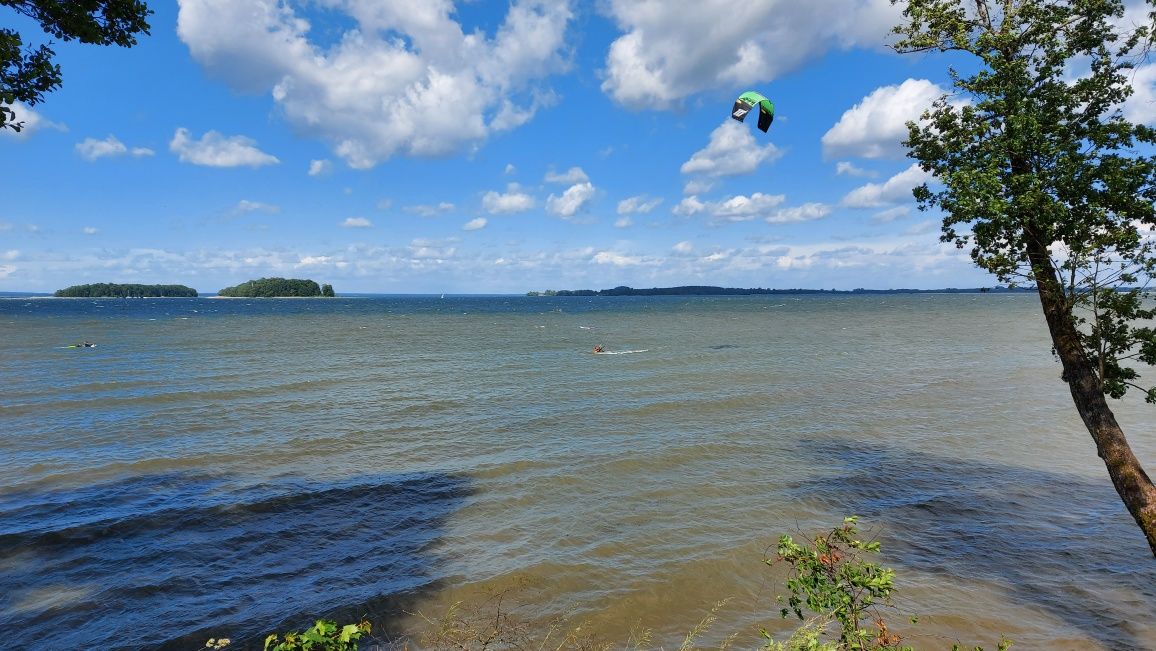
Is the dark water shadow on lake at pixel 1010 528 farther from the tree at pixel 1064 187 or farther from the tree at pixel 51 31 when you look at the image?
the tree at pixel 51 31

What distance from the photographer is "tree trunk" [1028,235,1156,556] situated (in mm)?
8711

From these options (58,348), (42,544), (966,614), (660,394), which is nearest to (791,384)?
(660,394)

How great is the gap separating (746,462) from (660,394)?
1221cm

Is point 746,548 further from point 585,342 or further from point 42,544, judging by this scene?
point 585,342

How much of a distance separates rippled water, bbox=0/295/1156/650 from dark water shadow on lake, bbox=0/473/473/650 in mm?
63

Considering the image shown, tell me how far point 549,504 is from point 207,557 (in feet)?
25.1

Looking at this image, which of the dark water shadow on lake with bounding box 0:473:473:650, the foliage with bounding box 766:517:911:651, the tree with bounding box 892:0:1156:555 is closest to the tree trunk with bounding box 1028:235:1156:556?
the tree with bounding box 892:0:1156:555

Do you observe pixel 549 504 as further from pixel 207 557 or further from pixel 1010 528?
pixel 1010 528

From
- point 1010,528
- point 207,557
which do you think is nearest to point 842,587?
point 1010,528

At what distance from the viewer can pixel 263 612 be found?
10.2 m

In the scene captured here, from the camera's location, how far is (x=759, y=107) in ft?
45.6

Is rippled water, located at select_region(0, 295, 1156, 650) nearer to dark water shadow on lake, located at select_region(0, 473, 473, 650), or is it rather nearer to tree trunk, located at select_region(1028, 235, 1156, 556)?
dark water shadow on lake, located at select_region(0, 473, 473, 650)

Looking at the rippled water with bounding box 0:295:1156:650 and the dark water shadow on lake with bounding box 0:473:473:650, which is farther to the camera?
the rippled water with bounding box 0:295:1156:650

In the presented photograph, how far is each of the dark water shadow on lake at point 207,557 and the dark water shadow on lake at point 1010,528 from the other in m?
10.3
